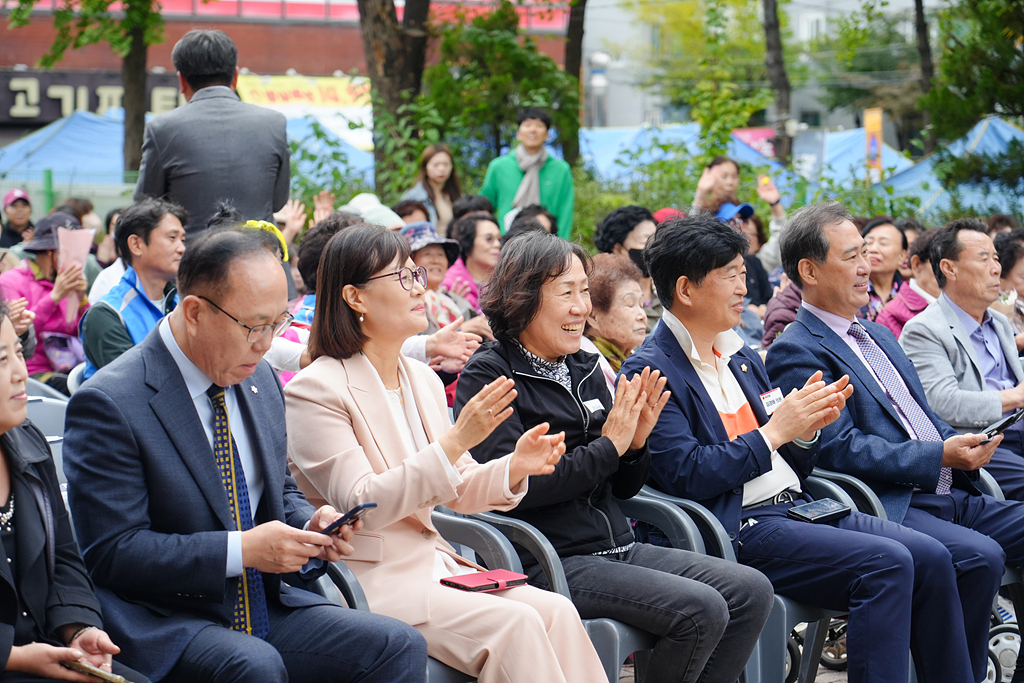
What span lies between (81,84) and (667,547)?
2901 centimetres

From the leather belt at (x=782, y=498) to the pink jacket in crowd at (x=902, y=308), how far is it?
75.7 inches

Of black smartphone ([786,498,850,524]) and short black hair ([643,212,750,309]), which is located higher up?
short black hair ([643,212,750,309])

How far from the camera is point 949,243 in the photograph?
4.84 meters


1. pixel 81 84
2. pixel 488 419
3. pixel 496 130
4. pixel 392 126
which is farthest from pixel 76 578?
pixel 81 84

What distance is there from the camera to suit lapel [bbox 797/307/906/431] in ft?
13.3

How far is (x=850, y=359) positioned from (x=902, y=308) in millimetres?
1504

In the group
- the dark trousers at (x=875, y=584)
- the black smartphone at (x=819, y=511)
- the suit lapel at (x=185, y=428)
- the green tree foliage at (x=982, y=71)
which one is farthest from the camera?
the green tree foliage at (x=982, y=71)

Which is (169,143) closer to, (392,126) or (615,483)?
(615,483)

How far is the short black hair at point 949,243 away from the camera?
4809 millimetres

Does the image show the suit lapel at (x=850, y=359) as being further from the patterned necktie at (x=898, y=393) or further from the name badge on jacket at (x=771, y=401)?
the name badge on jacket at (x=771, y=401)

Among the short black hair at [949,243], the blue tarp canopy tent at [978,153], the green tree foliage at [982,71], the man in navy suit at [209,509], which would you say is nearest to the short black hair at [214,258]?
the man in navy suit at [209,509]

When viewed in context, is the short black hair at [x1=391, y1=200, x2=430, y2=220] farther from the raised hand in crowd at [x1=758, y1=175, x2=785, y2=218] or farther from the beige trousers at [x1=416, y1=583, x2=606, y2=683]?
the beige trousers at [x1=416, y1=583, x2=606, y2=683]

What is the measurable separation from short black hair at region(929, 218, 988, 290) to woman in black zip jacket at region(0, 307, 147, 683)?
3950mm

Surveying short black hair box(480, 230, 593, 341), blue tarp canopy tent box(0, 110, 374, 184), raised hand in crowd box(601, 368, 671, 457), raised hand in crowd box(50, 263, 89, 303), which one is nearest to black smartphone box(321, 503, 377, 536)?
raised hand in crowd box(601, 368, 671, 457)
